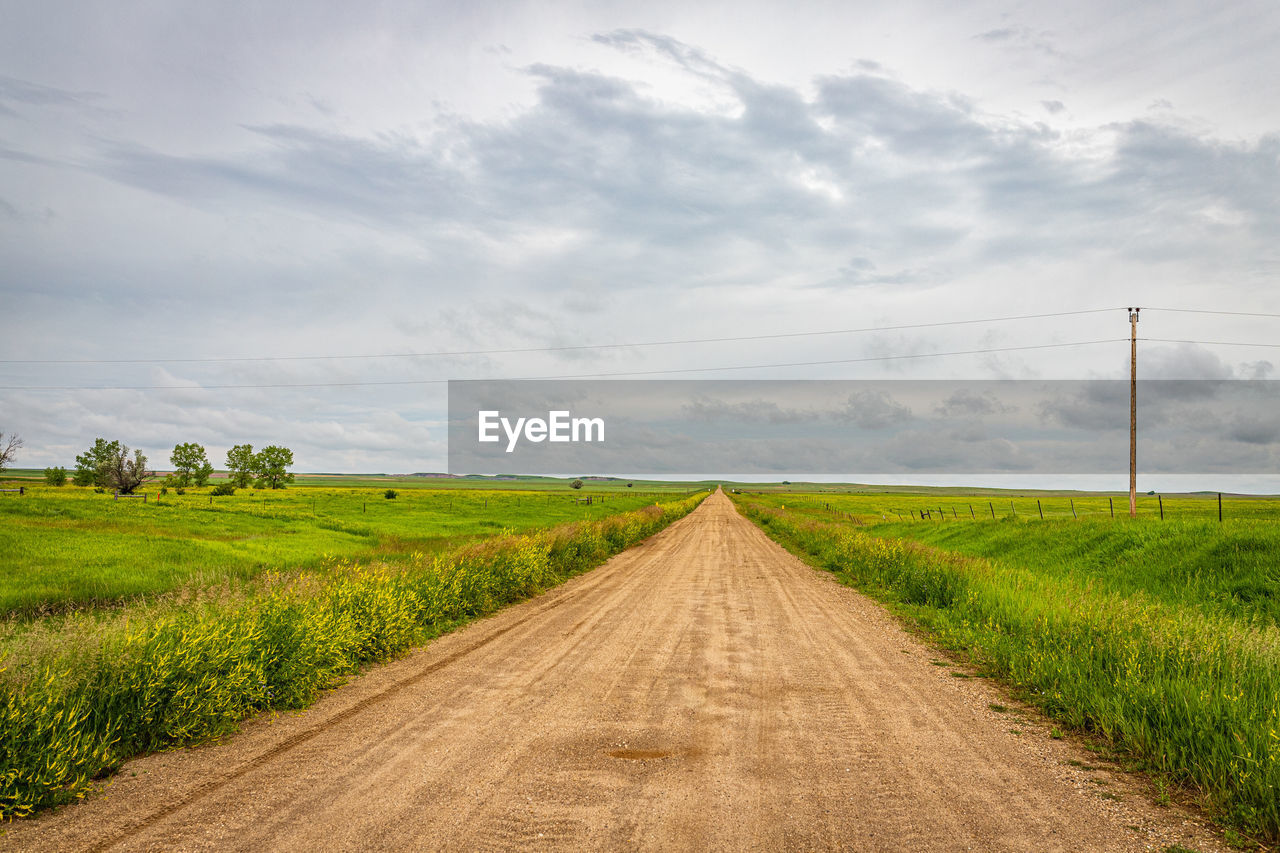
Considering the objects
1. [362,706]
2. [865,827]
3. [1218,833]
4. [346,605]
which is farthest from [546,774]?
[346,605]

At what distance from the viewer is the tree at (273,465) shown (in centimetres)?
14938

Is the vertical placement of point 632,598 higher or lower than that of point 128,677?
lower

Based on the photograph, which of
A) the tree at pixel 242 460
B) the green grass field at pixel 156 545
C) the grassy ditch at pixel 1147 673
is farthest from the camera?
the tree at pixel 242 460

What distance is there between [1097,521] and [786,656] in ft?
72.9

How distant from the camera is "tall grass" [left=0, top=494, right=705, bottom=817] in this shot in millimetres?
5352

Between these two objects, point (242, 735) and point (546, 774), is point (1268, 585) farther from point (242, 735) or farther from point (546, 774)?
point (242, 735)

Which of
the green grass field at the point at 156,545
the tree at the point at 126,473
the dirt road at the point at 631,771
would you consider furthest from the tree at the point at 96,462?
the dirt road at the point at 631,771

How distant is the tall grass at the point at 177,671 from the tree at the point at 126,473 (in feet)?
316

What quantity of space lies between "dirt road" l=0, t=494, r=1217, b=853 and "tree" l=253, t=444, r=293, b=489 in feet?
516

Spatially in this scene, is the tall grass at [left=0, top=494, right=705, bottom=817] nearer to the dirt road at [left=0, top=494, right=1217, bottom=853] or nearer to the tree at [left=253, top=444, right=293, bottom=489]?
the dirt road at [left=0, top=494, right=1217, bottom=853]

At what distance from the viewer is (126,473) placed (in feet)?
306

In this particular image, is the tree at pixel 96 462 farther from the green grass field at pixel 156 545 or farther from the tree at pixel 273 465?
the green grass field at pixel 156 545

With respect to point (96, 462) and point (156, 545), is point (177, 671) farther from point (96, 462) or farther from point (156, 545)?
point (96, 462)

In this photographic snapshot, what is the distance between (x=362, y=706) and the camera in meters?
7.76
